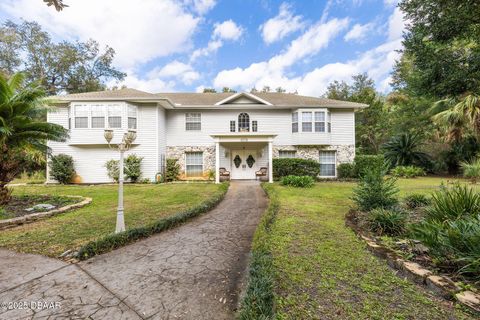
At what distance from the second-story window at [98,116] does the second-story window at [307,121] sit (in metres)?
13.1

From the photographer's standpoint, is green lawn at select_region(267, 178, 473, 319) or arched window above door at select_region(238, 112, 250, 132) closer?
green lawn at select_region(267, 178, 473, 319)

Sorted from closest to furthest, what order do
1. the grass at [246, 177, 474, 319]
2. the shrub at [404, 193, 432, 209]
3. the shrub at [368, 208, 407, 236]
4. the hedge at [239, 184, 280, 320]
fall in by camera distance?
the hedge at [239, 184, 280, 320] < the grass at [246, 177, 474, 319] < the shrub at [368, 208, 407, 236] < the shrub at [404, 193, 432, 209]

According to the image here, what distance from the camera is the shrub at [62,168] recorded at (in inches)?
516

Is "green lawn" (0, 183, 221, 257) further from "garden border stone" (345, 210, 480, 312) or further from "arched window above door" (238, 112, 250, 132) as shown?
"arched window above door" (238, 112, 250, 132)

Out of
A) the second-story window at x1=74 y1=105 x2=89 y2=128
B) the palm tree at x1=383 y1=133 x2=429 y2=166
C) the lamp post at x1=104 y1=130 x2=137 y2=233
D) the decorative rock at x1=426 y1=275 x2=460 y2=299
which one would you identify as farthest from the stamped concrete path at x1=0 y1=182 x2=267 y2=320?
the palm tree at x1=383 y1=133 x2=429 y2=166

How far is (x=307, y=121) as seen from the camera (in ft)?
48.4

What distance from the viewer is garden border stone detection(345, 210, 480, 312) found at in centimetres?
229

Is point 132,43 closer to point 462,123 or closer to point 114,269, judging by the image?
point 114,269

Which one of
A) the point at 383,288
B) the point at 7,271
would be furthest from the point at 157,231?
the point at 383,288

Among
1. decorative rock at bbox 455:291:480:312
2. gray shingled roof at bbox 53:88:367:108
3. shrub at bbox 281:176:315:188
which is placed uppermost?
gray shingled roof at bbox 53:88:367:108

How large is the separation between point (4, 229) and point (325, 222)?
7.96m

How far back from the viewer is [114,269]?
10.9ft

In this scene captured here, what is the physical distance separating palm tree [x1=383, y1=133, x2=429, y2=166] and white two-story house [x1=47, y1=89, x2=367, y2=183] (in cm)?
528

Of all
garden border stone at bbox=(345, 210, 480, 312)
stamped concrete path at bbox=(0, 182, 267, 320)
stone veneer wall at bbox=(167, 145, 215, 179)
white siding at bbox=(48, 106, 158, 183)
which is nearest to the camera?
garden border stone at bbox=(345, 210, 480, 312)
